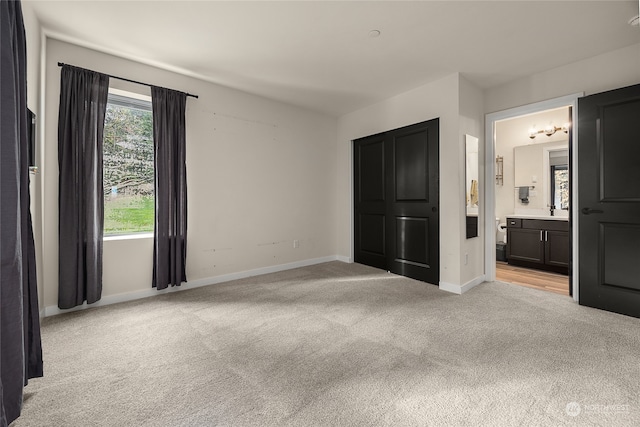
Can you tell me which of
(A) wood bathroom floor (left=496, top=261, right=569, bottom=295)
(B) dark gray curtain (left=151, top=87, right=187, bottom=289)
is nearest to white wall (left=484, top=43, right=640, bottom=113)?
(A) wood bathroom floor (left=496, top=261, right=569, bottom=295)

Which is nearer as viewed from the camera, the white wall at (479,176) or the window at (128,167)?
the window at (128,167)

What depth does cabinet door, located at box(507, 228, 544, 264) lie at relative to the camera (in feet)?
15.4

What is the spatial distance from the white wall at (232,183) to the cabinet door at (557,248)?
3464 millimetres

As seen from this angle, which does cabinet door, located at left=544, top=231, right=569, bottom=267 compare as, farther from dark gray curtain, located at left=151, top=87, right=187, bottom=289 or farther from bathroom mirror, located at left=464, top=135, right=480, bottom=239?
dark gray curtain, located at left=151, top=87, right=187, bottom=289

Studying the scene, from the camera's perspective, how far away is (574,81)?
10.7ft

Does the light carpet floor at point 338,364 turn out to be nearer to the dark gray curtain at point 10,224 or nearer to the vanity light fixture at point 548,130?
the dark gray curtain at point 10,224

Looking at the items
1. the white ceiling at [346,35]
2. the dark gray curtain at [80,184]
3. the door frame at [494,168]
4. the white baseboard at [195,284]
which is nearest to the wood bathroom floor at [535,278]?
the door frame at [494,168]

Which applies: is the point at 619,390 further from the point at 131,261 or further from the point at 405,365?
the point at 131,261

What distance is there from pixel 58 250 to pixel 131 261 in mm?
640

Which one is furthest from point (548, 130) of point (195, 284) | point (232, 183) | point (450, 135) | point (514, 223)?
point (195, 284)

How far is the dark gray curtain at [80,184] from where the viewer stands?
2811 millimetres

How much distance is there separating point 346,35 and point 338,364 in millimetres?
2821

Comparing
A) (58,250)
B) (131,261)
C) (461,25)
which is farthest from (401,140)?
(58,250)

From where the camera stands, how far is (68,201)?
282 centimetres
